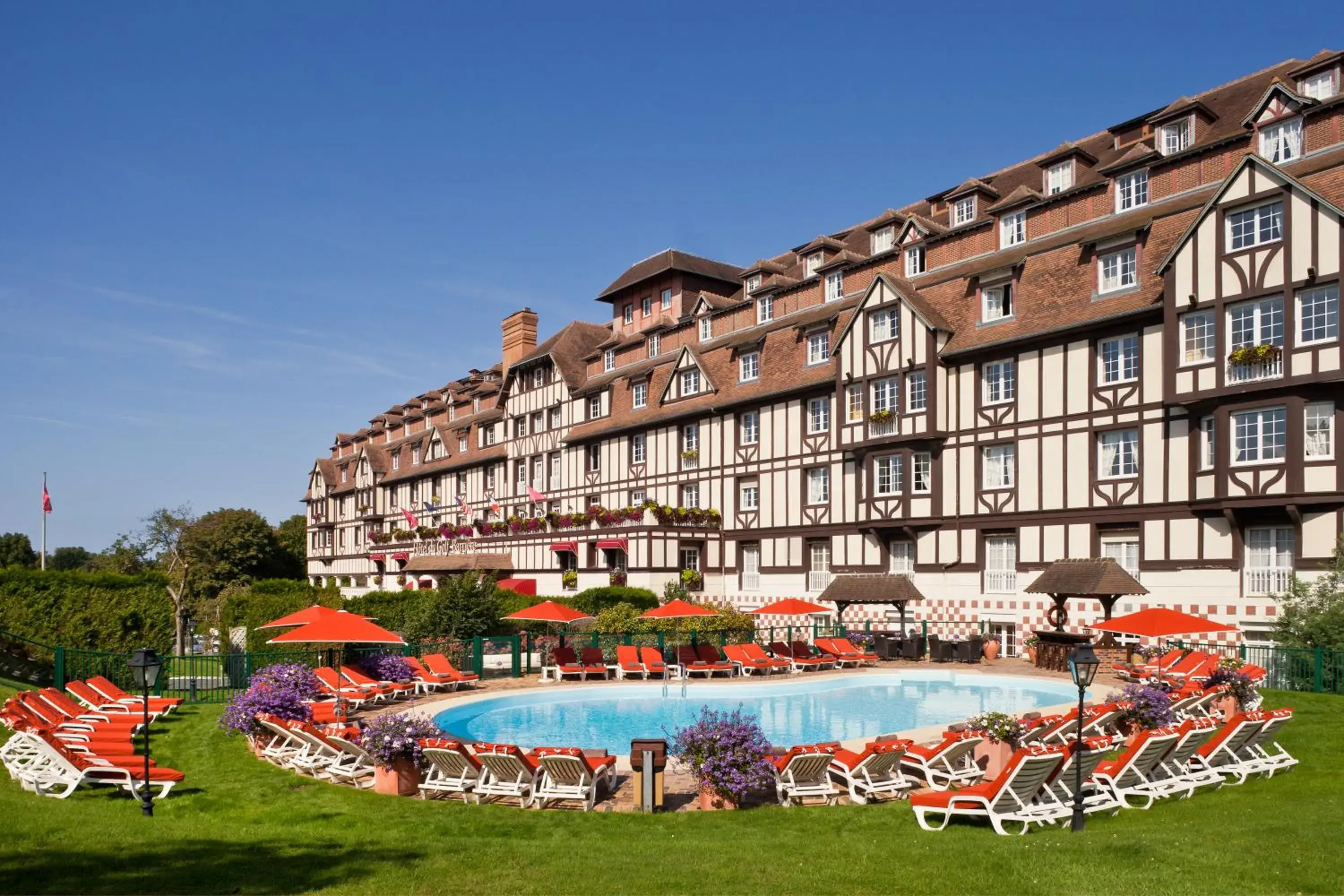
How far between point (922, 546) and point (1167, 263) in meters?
10.8

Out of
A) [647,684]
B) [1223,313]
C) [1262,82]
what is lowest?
[647,684]

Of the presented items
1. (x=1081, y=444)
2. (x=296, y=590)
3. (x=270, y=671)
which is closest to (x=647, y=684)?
(x=270, y=671)

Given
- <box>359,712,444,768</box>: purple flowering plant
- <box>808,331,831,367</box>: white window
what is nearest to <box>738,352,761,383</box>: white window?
<box>808,331,831,367</box>: white window

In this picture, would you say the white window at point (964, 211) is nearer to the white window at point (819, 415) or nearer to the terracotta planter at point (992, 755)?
the white window at point (819, 415)

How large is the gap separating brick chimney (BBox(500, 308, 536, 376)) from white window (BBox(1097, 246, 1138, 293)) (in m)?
35.5

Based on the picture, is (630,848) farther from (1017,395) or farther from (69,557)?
(69,557)

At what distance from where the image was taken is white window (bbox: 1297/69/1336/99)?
25673 mm

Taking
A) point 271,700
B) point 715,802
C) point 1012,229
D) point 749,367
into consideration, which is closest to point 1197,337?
point 1012,229

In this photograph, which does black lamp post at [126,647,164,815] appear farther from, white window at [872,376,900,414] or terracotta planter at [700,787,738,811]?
white window at [872,376,900,414]

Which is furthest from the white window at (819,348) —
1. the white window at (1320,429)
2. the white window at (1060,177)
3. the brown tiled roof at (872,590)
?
the white window at (1320,429)

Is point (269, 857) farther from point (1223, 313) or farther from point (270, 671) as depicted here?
point (1223, 313)

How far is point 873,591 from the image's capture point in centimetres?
2928

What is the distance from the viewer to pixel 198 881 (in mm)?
8141

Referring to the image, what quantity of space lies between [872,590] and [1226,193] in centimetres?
1339
